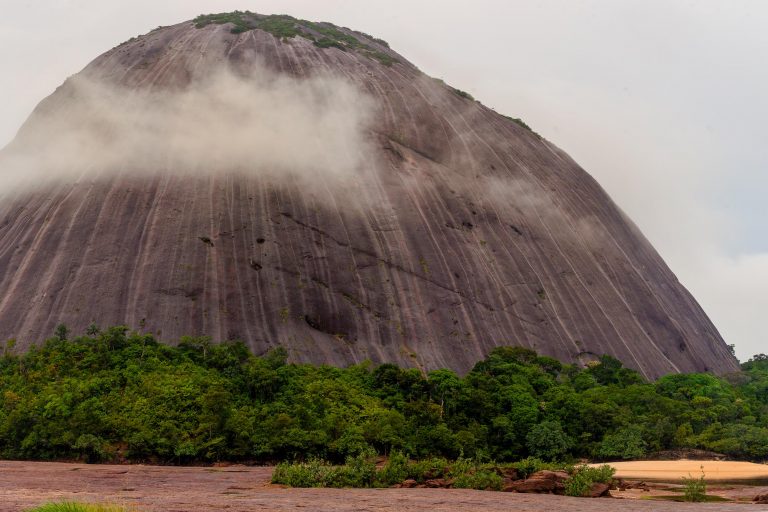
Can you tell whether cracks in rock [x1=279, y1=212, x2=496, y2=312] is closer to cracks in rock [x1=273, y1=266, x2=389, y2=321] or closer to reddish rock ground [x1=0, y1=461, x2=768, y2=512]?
cracks in rock [x1=273, y1=266, x2=389, y2=321]

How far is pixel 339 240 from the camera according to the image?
50406 millimetres

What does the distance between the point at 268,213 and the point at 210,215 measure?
3.67 metres

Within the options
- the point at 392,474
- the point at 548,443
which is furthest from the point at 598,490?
the point at 548,443

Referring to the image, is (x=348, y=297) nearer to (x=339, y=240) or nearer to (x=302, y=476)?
(x=339, y=240)

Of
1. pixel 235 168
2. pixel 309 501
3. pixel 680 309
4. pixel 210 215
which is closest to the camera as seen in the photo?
pixel 309 501

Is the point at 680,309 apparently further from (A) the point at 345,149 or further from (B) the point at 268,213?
(B) the point at 268,213

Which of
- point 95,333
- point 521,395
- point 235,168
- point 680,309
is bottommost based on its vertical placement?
point 521,395

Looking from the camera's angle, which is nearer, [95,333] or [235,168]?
[95,333]

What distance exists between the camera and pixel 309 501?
20.5 meters

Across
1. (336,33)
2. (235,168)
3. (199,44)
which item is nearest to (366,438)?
(235,168)

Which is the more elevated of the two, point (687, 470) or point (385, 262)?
point (385, 262)

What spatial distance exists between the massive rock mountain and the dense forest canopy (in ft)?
11.2

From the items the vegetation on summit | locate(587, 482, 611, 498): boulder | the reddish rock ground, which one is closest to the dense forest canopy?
the reddish rock ground

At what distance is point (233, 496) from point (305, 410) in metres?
14.3
